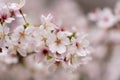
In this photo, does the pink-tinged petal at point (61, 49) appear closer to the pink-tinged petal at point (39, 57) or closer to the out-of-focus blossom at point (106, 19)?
the pink-tinged petal at point (39, 57)

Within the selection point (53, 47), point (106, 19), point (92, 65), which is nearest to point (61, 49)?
point (53, 47)

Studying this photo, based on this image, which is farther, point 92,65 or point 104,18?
point 92,65

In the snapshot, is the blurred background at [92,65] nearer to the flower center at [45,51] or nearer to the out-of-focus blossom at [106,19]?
the out-of-focus blossom at [106,19]

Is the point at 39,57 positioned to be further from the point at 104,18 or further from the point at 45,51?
the point at 104,18

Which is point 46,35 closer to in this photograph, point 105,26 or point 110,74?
point 105,26

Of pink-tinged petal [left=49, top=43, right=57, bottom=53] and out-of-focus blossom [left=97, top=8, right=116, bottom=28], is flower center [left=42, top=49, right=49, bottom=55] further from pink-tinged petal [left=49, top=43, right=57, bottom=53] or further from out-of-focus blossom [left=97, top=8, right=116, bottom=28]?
out-of-focus blossom [left=97, top=8, right=116, bottom=28]

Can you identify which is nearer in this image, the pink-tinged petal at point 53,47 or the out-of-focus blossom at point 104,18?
the pink-tinged petal at point 53,47

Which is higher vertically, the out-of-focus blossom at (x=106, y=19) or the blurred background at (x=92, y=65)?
the out-of-focus blossom at (x=106, y=19)

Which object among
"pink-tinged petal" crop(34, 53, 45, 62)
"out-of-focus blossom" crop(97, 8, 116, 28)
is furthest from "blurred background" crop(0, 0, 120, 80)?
"pink-tinged petal" crop(34, 53, 45, 62)

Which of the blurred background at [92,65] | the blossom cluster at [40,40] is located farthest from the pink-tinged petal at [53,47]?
the blurred background at [92,65]
